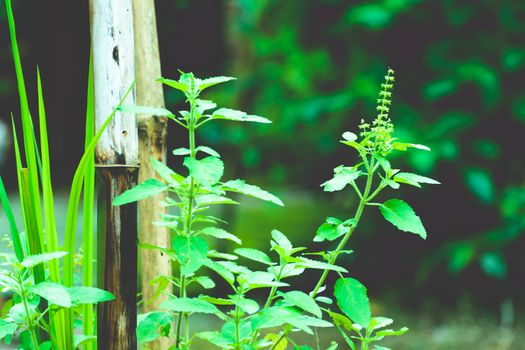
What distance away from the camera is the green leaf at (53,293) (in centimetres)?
109

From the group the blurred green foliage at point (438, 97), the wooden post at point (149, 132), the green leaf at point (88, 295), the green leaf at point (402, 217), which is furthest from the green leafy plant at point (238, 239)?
the blurred green foliage at point (438, 97)

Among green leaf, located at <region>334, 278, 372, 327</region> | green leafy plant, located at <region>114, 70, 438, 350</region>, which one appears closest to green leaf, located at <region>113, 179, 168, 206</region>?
green leafy plant, located at <region>114, 70, 438, 350</region>

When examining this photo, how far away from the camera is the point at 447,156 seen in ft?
10.1

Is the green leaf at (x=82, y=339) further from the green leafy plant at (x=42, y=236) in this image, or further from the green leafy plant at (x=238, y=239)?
the green leafy plant at (x=238, y=239)

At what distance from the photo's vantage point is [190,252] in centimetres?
118

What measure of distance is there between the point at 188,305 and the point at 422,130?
85.5 inches

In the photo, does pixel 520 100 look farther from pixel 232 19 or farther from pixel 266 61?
pixel 232 19

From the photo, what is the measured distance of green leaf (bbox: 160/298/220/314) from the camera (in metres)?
1.18

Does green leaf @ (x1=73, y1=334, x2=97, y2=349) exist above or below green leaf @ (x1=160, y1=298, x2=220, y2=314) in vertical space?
below

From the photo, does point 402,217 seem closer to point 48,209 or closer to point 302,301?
point 302,301

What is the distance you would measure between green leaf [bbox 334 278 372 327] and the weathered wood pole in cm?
38

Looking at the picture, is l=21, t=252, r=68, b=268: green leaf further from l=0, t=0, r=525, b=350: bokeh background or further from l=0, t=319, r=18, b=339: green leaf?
l=0, t=0, r=525, b=350: bokeh background

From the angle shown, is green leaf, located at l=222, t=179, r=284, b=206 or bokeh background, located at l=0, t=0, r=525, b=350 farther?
bokeh background, located at l=0, t=0, r=525, b=350

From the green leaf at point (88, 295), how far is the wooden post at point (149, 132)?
352 millimetres
